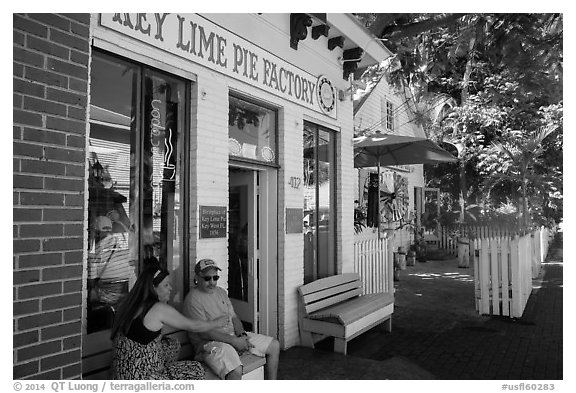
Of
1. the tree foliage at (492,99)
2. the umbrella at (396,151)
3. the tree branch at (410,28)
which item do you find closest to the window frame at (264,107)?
the tree foliage at (492,99)

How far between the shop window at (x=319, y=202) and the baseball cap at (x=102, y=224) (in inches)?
122

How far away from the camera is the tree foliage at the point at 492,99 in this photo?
623 cm

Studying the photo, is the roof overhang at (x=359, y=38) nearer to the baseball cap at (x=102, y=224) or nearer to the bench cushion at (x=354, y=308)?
the baseball cap at (x=102, y=224)

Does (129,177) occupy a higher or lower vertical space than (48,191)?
higher

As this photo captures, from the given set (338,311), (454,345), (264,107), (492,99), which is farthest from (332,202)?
(492,99)

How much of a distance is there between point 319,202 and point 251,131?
174 cm

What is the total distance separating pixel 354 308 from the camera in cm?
572

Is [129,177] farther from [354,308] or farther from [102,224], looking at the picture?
[354,308]

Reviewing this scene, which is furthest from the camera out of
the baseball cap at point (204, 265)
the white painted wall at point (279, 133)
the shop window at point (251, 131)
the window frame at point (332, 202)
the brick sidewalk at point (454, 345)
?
the window frame at point (332, 202)

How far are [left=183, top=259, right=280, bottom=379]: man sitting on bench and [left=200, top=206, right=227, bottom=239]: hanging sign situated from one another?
0.37m

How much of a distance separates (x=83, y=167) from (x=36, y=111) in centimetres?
44

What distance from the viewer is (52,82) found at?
8.93 ft

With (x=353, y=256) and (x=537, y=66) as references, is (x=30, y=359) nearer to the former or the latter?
(x=353, y=256)
